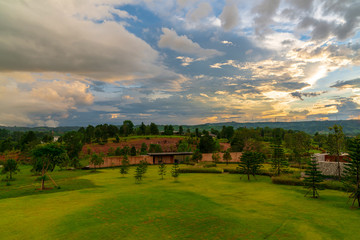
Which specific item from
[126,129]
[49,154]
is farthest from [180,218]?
[126,129]

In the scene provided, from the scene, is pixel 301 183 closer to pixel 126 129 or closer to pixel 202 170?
pixel 202 170

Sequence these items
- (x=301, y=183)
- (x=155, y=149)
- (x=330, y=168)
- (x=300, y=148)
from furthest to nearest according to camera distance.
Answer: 1. (x=155, y=149)
2. (x=300, y=148)
3. (x=330, y=168)
4. (x=301, y=183)

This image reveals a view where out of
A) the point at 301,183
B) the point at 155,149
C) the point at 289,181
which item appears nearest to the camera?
the point at 301,183

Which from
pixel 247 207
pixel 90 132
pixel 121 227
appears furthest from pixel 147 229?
pixel 90 132

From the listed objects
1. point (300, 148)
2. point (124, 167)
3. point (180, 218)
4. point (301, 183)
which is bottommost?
point (124, 167)

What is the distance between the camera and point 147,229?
13.2 m

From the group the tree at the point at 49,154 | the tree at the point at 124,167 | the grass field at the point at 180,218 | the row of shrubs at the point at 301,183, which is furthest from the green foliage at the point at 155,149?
the grass field at the point at 180,218

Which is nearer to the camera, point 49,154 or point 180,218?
point 180,218

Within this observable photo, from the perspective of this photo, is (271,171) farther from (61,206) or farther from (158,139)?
(158,139)

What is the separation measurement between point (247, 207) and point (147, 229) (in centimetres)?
1038

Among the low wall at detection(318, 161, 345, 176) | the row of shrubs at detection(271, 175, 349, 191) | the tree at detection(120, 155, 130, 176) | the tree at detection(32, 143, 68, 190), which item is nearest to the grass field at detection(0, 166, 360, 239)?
the row of shrubs at detection(271, 175, 349, 191)

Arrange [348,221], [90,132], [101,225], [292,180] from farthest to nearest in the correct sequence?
[90,132]
[292,180]
[348,221]
[101,225]

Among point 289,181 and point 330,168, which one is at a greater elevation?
point 330,168

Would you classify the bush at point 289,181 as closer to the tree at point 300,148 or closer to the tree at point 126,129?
the tree at point 300,148
